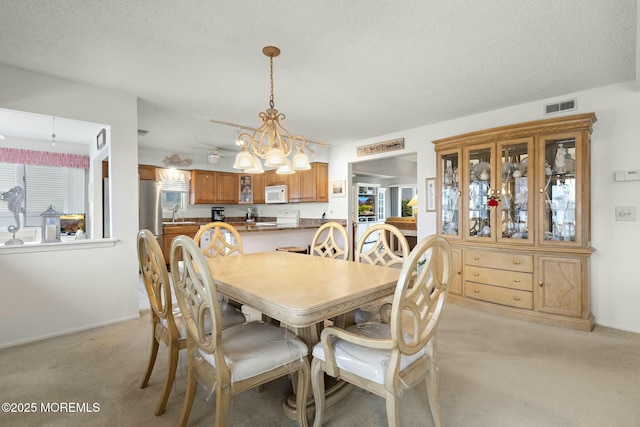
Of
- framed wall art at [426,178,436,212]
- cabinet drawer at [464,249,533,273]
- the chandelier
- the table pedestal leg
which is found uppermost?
the chandelier

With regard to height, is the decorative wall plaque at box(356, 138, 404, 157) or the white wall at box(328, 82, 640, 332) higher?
the decorative wall plaque at box(356, 138, 404, 157)

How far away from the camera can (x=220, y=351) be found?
1266 millimetres

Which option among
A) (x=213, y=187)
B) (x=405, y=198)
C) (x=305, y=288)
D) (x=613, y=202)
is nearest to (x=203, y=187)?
(x=213, y=187)

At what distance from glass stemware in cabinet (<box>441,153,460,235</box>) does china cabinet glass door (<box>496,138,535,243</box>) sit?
18.9 inches

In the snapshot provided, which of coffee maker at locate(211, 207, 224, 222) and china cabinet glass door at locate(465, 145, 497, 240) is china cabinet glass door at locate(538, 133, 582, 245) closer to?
china cabinet glass door at locate(465, 145, 497, 240)

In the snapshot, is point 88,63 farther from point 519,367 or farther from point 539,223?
point 539,223

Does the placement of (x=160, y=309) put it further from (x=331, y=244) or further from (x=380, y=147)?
(x=380, y=147)

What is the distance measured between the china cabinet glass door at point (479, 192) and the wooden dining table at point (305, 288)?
195 cm

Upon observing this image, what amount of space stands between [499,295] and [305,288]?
2.63 meters

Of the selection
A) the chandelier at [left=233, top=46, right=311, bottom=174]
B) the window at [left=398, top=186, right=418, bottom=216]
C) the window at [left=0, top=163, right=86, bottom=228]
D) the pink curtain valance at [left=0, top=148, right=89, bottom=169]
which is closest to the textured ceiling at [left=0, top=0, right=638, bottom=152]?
the chandelier at [left=233, top=46, right=311, bottom=174]

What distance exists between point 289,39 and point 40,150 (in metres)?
4.84

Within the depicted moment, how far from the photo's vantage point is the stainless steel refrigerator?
488cm

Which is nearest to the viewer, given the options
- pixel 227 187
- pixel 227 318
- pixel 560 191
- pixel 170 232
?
pixel 227 318

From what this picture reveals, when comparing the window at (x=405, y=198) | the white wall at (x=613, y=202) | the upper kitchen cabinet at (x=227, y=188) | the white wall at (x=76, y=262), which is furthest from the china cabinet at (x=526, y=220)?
the window at (x=405, y=198)
